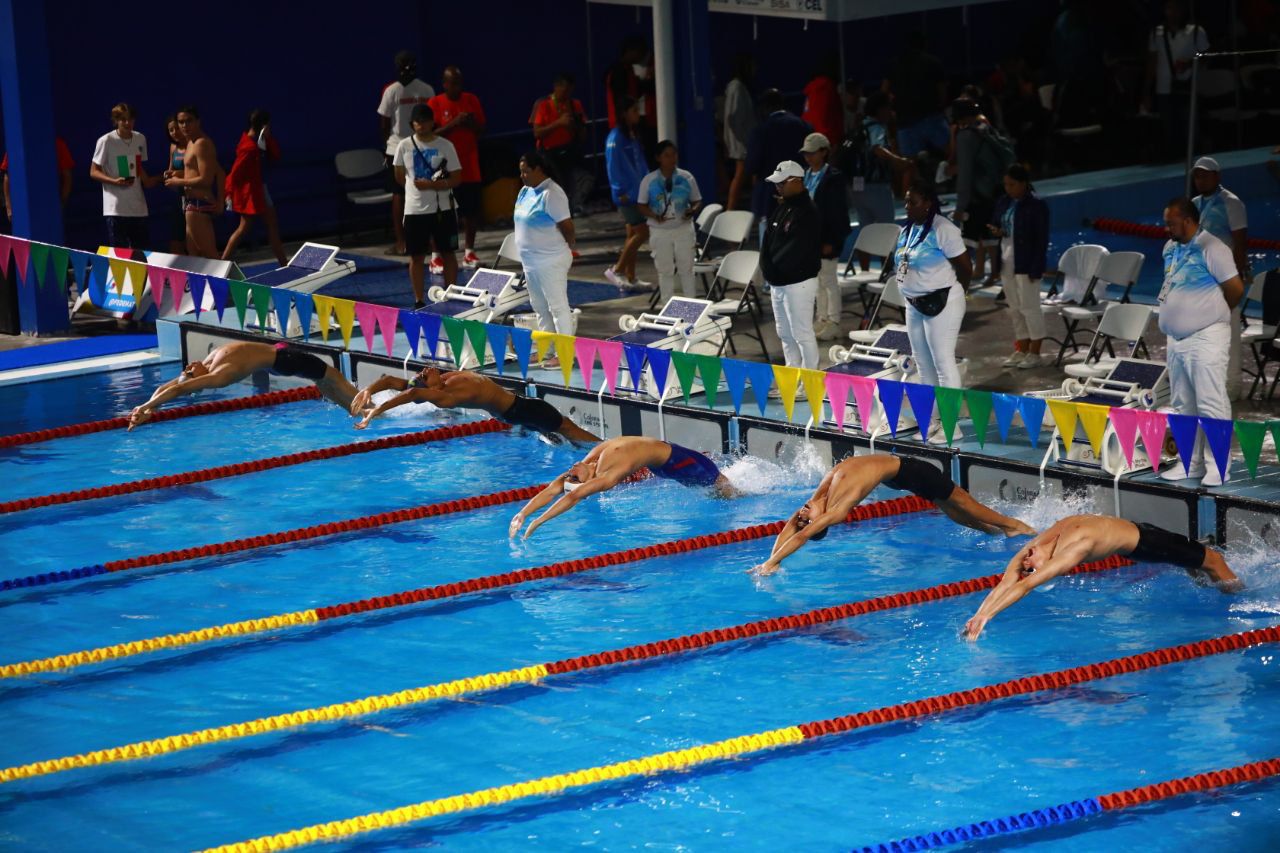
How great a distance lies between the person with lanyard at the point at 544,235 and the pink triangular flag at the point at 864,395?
288cm

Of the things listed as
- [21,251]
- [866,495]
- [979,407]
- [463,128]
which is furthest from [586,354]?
[463,128]

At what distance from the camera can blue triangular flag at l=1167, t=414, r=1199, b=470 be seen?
26.1 ft

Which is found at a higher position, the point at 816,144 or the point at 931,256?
the point at 816,144

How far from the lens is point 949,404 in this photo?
28.9ft

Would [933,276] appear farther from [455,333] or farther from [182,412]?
[182,412]

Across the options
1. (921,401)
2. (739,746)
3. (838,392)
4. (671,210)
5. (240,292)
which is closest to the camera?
(739,746)

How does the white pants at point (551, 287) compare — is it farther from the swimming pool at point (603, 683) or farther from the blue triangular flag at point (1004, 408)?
the blue triangular flag at point (1004, 408)

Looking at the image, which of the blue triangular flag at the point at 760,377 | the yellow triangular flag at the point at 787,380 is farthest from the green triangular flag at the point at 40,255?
the yellow triangular flag at the point at 787,380

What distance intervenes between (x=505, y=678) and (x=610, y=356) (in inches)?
131

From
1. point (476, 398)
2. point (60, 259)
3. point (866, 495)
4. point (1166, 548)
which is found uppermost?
point (60, 259)

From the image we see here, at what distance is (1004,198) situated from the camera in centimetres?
1180

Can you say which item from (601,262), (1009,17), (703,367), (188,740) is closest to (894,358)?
(703,367)

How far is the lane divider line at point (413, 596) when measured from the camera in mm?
7918

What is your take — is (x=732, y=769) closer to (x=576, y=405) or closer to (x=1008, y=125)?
(x=576, y=405)
